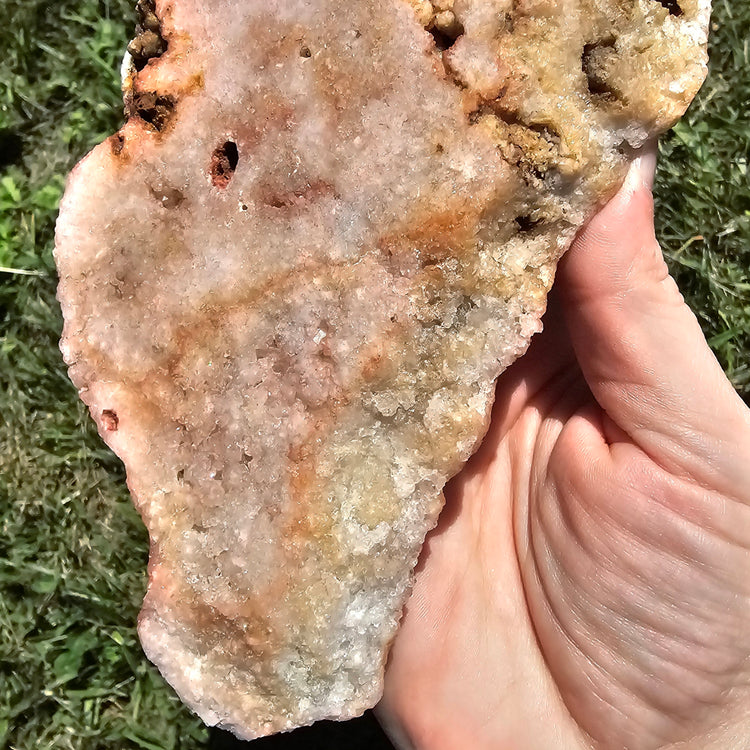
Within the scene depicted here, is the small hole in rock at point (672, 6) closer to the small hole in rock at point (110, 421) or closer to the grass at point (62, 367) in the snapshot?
the small hole in rock at point (110, 421)

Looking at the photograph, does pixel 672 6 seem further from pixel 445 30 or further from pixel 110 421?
pixel 110 421

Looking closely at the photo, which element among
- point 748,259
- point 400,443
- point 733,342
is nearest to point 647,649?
point 400,443

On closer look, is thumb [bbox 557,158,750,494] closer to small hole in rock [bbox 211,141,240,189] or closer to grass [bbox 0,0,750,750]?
small hole in rock [bbox 211,141,240,189]

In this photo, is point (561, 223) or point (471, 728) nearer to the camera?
point (561, 223)

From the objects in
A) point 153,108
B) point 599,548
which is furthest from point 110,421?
point 599,548

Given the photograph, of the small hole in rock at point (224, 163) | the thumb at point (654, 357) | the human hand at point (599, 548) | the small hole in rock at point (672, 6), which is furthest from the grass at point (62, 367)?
the small hole in rock at point (224, 163)

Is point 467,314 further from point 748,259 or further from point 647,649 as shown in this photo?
point 748,259
